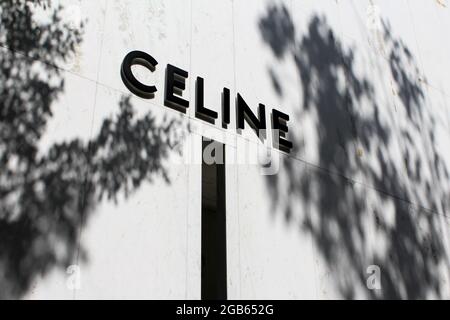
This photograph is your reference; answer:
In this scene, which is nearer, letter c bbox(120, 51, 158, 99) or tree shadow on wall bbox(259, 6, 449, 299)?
letter c bbox(120, 51, 158, 99)

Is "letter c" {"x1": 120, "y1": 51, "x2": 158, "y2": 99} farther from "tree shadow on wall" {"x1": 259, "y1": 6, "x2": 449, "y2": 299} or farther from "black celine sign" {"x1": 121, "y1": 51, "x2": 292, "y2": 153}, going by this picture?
"tree shadow on wall" {"x1": 259, "y1": 6, "x2": 449, "y2": 299}

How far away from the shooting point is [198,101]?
17.9ft

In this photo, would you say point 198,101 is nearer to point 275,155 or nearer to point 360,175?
point 275,155

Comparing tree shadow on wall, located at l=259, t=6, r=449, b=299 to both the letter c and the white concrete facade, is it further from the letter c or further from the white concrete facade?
the letter c

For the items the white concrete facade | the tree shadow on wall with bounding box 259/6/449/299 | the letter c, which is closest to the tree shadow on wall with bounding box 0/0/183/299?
the white concrete facade

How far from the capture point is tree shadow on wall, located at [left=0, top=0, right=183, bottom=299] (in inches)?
153

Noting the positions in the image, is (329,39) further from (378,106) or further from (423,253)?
(423,253)

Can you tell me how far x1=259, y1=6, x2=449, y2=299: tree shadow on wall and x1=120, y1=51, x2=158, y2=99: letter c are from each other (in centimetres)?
168

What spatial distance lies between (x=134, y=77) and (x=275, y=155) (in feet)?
6.18

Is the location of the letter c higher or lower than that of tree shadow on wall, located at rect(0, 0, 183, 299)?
higher

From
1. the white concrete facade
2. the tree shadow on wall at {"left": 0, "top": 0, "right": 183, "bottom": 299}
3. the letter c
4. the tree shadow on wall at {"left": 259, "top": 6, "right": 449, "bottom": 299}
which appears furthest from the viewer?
the tree shadow on wall at {"left": 259, "top": 6, "right": 449, "bottom": 299}

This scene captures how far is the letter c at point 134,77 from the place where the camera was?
16.4ft

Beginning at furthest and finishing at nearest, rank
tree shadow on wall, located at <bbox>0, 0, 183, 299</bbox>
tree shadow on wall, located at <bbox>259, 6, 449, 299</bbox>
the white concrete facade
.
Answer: tree shadow on wall, located at <bbox>259, 6, 449, 299</bbox> → the white concrete facade → tree shadow on wall, located at <bbox>0, 0, 183, 299</bbox>
